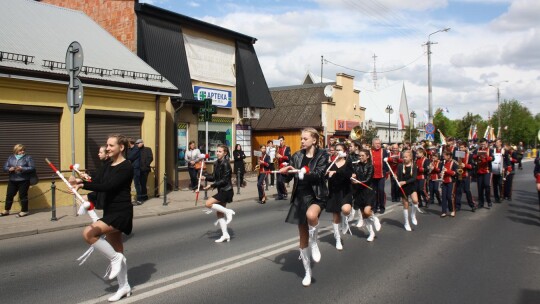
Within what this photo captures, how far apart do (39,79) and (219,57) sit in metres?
10.0

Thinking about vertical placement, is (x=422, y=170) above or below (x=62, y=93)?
below

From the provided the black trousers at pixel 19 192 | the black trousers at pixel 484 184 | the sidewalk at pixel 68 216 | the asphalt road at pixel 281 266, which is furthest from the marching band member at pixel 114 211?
the black trousers at pixel 484 184

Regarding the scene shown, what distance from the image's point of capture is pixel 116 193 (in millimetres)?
5336

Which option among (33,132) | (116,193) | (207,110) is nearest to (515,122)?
(207,110)

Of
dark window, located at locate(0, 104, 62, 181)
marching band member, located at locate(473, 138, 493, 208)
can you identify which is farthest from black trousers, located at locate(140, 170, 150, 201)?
marching band member, located at locate(473, 138, 493, 208)

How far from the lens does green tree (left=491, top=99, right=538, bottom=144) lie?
7238cm

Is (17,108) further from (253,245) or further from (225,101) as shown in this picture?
(225,101)

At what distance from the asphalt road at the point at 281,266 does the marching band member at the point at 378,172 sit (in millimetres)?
1648

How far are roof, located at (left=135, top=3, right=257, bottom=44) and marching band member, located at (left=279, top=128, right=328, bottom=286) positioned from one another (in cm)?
1390

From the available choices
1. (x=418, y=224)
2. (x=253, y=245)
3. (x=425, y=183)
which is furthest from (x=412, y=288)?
(x=425, y=183)

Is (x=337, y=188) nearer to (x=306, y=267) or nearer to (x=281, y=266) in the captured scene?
(x=281, y=266)

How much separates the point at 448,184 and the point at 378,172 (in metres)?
1.84

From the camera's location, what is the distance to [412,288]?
18.7ft

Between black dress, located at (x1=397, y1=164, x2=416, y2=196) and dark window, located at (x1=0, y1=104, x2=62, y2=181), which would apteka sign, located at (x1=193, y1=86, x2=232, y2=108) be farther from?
black dress, located at (x1=397, y1=164, x2=416, y2=196)
